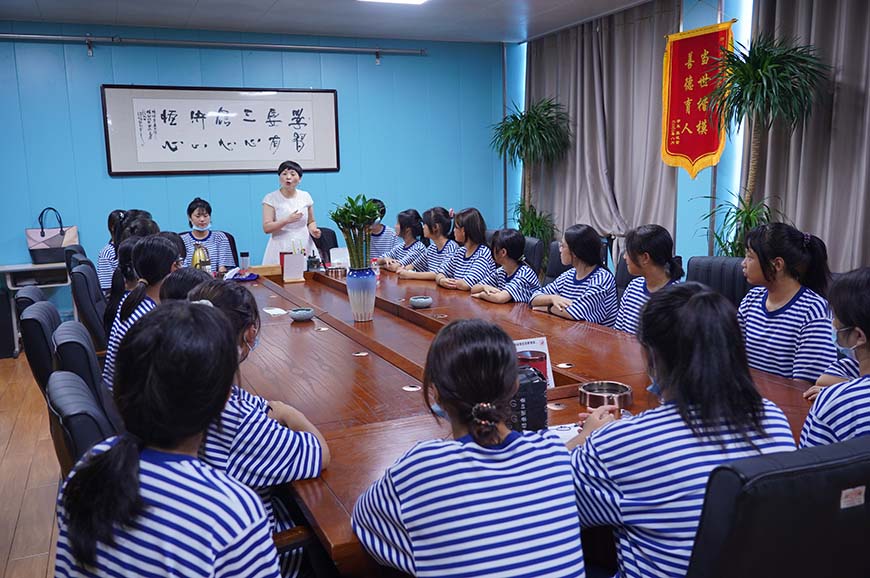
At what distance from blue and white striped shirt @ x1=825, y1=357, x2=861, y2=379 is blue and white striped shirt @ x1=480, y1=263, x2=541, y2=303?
1.75 meters

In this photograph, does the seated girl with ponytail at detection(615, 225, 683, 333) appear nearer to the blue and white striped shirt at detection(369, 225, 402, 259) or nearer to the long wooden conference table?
the long wooden conference table

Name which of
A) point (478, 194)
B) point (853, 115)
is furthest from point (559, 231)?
point (853, 115)

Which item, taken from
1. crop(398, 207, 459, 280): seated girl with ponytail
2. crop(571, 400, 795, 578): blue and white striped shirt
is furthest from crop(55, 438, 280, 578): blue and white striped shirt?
crop(398, 207, 459, 280): seated girl with ponytail

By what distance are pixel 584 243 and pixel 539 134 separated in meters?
3.11

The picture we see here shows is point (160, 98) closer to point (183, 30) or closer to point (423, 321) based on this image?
point (183, 30)

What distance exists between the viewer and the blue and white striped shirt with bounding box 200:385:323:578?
1500 millimetres

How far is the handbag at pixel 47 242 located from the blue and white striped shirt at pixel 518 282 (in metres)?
3.70

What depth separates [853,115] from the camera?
13.7 ft

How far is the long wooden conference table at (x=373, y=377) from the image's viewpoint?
1.52 meters

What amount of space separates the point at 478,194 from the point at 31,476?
16.6 ft

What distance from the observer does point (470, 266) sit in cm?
445

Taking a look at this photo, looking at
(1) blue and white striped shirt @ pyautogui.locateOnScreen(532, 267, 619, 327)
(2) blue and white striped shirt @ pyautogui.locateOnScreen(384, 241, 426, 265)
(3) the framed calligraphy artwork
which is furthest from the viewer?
(3) the framed calligraphy artwork

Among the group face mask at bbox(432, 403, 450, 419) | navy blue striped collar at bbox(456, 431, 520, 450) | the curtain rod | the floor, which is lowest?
the floor

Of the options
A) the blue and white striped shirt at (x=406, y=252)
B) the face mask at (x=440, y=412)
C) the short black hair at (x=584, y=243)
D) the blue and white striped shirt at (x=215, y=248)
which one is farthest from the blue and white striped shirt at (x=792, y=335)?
the blue and white striped shirt at (x=215, y=248)
